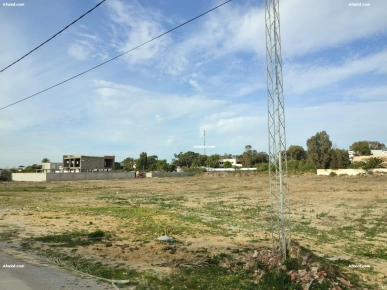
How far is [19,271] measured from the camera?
6.68 metres

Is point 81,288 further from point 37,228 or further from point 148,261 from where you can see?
point 37,228

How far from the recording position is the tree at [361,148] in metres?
114

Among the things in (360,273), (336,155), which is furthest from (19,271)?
(336,155)

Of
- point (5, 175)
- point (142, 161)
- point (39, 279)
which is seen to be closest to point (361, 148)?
point (142, 161)

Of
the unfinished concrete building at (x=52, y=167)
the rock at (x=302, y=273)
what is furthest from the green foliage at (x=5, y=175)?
the rock at (x=302, y=273)

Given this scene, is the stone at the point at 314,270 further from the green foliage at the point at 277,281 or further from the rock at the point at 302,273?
the green foliage at the point at 277,281

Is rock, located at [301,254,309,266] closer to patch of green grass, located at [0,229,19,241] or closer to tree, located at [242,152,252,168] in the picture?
patch of green grass, located at [0,229,19,241]

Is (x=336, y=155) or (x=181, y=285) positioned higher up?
(x=336, y=155)

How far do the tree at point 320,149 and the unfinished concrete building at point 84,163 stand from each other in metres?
63.0

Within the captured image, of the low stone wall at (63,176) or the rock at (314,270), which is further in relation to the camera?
the low stone wall at (63,176)

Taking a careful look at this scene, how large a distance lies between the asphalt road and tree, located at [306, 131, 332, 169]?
8076cm

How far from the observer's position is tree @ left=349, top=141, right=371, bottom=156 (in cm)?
11428

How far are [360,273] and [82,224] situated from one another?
A: 11.0 meters

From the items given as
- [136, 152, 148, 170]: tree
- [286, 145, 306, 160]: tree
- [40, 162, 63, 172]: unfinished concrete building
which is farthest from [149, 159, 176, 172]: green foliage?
[286, 145, 306, 160]: tree
